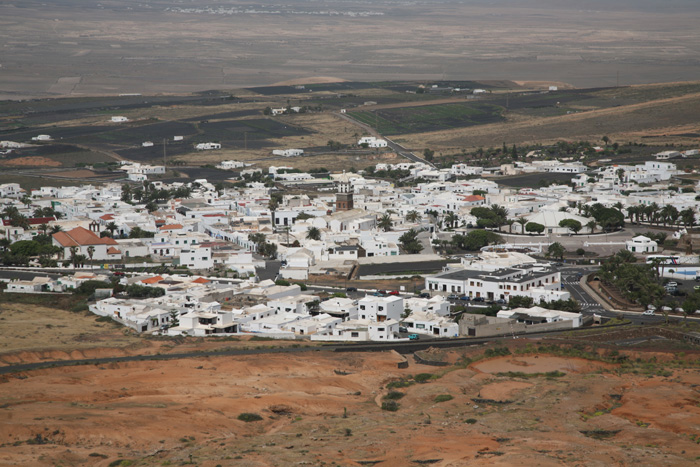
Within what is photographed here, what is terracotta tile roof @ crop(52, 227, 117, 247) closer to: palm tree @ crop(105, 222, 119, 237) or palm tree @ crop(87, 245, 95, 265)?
palm tree @ crop(87, 245, 95, 265)

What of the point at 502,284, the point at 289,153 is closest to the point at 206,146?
the point at 289,153

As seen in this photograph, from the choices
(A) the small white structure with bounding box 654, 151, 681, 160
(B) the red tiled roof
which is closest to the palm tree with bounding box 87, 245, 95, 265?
(B) the red tiled roof

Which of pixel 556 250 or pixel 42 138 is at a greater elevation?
pixel 42 138

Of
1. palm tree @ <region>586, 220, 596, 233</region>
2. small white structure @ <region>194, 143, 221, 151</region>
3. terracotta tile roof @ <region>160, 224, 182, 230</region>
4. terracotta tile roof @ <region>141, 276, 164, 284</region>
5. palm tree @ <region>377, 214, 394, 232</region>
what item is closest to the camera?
terracotta tile roof @ <region>141, 276, 164, 284</region>

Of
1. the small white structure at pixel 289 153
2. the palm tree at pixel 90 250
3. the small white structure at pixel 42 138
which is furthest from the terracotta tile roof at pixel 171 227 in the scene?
the small white structure at pixel 42 138

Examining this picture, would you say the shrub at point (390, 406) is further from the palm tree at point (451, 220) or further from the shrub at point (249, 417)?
the palm tree at point (451, 220)

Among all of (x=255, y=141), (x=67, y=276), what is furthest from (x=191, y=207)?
(x=255, y=141)

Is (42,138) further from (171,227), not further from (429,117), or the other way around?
(171,227)
